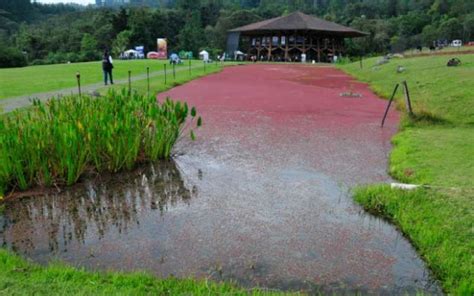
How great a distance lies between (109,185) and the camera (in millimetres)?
5875

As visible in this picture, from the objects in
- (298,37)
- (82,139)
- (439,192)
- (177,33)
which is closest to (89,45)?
(177,33)

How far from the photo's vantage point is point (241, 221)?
4.78 m

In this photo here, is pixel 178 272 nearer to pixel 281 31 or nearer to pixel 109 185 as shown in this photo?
pixel 109 185

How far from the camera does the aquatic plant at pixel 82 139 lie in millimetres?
5316

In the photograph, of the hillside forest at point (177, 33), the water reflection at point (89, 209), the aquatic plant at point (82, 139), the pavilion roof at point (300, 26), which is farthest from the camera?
the hillside forest at point (177, 33)

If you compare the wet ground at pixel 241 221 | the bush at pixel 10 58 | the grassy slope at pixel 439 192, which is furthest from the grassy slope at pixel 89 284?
the bush at pixel 10 58

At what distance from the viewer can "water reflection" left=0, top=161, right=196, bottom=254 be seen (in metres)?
4.43

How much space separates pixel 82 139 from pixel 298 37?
3966 centimetres

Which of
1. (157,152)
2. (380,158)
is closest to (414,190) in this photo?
(380,158)

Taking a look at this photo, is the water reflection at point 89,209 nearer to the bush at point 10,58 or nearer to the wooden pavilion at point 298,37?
the bush at point 10,58

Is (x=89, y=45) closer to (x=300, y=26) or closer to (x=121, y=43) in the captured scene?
(x=121, y=43)

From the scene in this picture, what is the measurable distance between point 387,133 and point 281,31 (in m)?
35.9

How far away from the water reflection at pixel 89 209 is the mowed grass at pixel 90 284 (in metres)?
0.71

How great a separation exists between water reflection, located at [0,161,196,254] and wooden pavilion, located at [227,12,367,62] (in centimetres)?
3707
